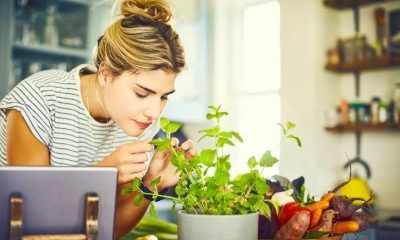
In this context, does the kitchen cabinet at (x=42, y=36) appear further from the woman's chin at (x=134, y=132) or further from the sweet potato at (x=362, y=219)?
the sweet potato at (x=362, y=219)

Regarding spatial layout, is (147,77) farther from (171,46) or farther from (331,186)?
(331,186)

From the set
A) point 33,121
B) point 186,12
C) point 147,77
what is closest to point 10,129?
point 33,121

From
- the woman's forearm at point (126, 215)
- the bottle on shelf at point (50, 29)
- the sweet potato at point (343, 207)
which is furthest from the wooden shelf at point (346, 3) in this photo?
the sweet potato at point (343, 207)

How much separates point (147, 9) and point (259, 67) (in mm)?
2032

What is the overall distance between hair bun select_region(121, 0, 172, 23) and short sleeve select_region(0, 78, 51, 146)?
1.03 ft

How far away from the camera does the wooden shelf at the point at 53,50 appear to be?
2602 mm

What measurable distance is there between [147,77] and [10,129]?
1.22 feet

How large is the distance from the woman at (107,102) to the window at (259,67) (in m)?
1.75

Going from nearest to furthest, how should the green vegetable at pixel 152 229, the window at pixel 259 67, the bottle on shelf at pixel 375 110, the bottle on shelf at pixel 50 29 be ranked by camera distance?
1. the green vegetable at pixel 152 229
2. the bottle on shelf at pixel 50 29
3. the bottle on shelf at pixel 375 110
4. the window at pixel 259 67

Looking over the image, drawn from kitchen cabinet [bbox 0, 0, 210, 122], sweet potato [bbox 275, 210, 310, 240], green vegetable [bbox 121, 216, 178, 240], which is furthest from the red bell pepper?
kitchen cabinet [bbox 0, 0, 210, 122]

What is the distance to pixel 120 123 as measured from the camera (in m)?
1.43

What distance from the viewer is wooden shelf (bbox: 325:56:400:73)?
3.05 meters

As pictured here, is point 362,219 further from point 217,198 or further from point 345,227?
point 217,198

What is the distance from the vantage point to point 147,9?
4.52 feet
